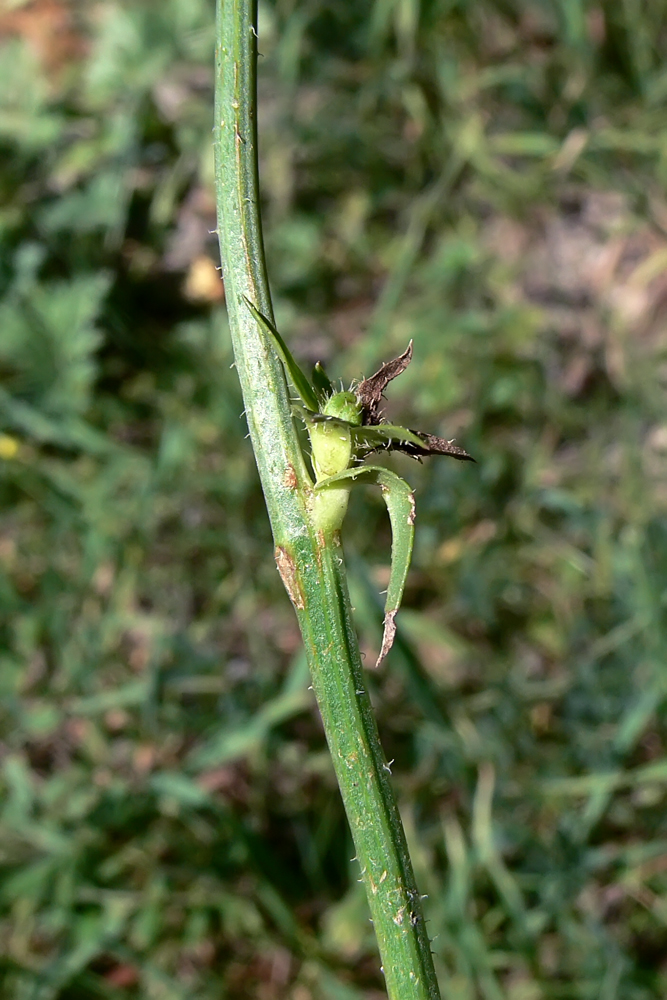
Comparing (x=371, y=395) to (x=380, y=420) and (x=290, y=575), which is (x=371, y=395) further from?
(x=290, y=575)

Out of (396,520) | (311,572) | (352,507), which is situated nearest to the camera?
(396,520)

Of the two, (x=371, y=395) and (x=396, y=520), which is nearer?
(x=396, y=520)

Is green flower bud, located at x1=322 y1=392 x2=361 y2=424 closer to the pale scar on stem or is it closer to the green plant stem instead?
the green plant stem

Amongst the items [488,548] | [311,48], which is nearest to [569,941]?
[488,548]

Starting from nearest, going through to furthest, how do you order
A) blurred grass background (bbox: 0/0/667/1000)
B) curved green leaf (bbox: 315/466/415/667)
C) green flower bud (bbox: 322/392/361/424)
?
curved green leaf (bbox: 315/466/415/667), green flower bud (bbox: 322/392/361/424), blurred grass background (bbox: 0/0/667/1000)

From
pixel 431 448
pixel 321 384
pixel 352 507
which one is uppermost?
pixel 352 507

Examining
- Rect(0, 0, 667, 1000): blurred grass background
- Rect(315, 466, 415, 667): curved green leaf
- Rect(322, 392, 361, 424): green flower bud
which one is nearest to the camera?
Rect(315, 466, 415, 667): curved green leaf

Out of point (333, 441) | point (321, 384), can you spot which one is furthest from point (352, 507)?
point (333, 441)

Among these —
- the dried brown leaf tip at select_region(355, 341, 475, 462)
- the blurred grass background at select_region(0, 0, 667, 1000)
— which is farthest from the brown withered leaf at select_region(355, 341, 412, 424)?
the blurred grass background at select_region(0, 0, 667, 1000)

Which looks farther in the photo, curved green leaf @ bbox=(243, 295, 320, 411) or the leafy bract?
the leafy bract
